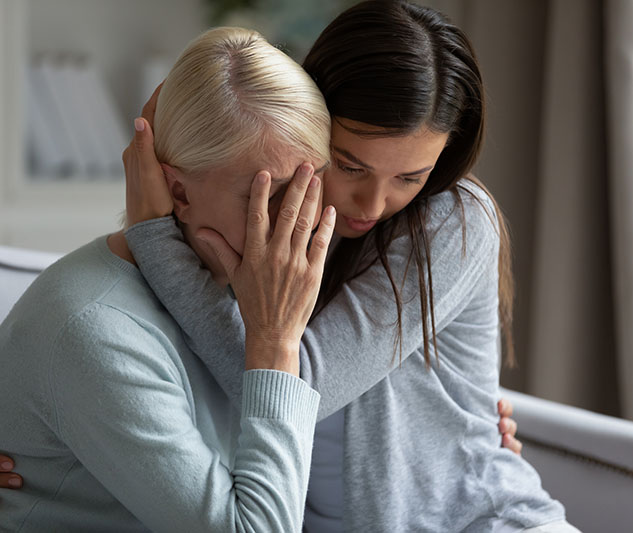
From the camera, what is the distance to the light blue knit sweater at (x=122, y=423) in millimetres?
931

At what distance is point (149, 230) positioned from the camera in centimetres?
109

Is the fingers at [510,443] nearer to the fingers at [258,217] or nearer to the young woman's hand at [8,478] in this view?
the fingers at [258,217]

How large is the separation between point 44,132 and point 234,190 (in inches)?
78.9

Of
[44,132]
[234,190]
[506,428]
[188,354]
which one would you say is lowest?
[506,428]

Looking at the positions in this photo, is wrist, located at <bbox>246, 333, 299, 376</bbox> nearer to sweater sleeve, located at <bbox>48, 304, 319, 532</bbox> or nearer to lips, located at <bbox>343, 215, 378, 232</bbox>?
sweater sleeve, located at <bbox>48, 304, 319, 532</bbox>

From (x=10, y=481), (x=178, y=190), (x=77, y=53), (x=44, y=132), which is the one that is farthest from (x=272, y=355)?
(x=77, y=53)

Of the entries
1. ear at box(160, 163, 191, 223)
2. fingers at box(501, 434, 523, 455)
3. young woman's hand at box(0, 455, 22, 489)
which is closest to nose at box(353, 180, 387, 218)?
ear at box(160, 163, 191, 223)

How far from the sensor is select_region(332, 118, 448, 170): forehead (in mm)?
1127

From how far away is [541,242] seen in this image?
2.31 metres

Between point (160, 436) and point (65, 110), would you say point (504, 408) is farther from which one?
point (65, 110)

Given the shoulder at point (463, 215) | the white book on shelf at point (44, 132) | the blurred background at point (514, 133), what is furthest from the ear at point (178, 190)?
the white book on shelf at point (44, 132)

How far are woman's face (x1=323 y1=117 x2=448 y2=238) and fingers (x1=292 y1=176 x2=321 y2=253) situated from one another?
10cm

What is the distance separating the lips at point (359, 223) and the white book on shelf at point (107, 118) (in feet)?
6.40

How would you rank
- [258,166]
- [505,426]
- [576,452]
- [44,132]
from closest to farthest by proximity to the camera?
[258,166], [505,426], [576,452], [44,132]
